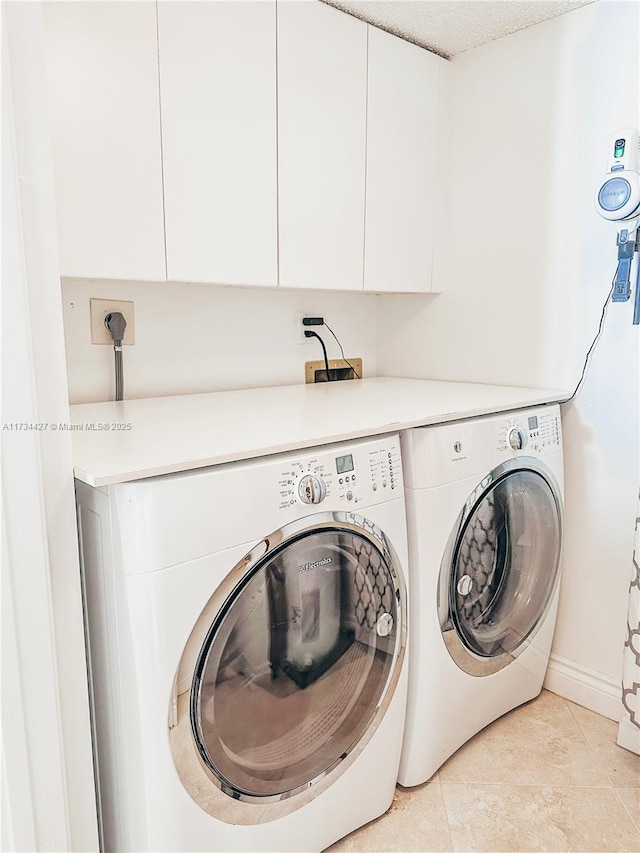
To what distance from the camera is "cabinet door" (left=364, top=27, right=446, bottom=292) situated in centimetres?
180

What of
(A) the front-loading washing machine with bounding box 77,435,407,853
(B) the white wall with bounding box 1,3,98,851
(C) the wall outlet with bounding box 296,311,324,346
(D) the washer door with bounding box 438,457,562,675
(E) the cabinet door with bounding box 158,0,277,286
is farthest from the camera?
(C) the wall outlet with bounding box 296,311,324,346

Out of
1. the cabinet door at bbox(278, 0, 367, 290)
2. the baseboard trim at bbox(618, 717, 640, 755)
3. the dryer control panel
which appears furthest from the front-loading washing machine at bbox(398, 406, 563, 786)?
the cabinet door at bbox(278, 0, 367, 290)

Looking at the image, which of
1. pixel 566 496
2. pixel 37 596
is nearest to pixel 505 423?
pixel 566 496

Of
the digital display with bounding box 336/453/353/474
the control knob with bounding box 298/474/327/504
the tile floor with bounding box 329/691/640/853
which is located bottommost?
the tile floor with bounding box 329/691/640/853

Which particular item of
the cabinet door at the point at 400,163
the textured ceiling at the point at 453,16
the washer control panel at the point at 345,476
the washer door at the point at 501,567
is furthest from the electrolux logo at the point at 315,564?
the textured ceiling at the point at 453,16

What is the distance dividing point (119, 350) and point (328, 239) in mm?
645

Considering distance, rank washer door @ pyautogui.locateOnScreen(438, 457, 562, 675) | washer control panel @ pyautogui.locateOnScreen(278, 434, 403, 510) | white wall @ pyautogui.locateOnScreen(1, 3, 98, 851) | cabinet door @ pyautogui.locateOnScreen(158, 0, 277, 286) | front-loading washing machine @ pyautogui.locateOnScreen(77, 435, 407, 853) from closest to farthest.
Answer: white wall @ pyautogui.locateOnScreen(1, 3, 98, 851)
front-loading washing machine @ pyautogui.locateOnScreen(77, 435, 407, 853)
washer control panel @ pyautogui.locateOnScreen(278, 434, 403, 510)
cabinet door @ pyautogui.locateOnScreen(158, 0, 277, 286)
washer door @ pyautogui.locateOnScreen(438, 457, 562, 675)

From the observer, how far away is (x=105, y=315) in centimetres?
160

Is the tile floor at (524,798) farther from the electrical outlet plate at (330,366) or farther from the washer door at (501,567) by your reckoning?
the electrical outlet plate at (330,366)

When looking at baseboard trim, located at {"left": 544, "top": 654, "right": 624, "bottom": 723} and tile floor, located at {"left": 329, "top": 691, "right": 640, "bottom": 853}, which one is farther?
baseboard trim, located at {"left": 544, "top": 654, "right": 624, "bottom": 723}

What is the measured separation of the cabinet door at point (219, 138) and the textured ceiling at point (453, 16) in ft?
1.14

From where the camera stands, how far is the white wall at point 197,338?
159 cm

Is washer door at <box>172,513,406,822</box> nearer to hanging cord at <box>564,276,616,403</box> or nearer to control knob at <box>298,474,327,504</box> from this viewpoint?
control knob at <box>298,474,327,504</box>

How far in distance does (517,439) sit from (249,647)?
2.86 feet
